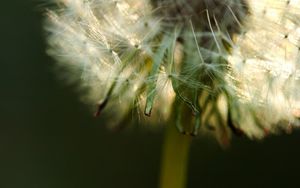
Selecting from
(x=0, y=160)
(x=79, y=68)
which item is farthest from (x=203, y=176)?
(x=79, y=68)

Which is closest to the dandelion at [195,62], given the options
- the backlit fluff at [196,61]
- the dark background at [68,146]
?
the backlit fluff at [196,61]

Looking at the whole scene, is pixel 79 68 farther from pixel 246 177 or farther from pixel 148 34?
pixel 246 177

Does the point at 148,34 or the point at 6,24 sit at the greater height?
the point at 6,24

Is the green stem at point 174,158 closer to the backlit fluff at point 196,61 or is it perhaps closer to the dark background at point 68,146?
the backlit fluff at point 196,61

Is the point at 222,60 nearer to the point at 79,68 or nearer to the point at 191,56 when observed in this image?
the point at 191,56

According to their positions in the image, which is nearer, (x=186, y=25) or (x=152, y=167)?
(x=186, y=25)
